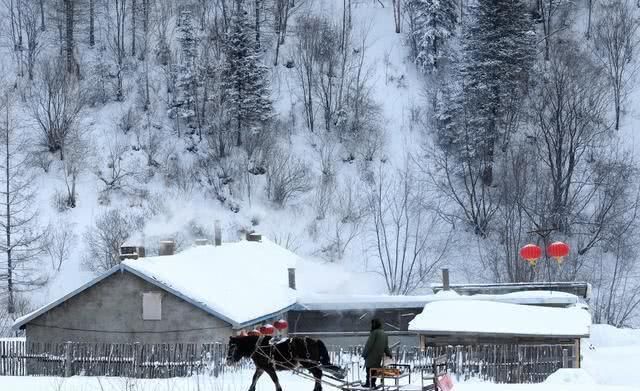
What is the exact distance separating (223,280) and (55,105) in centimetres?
3342

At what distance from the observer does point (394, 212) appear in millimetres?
57125

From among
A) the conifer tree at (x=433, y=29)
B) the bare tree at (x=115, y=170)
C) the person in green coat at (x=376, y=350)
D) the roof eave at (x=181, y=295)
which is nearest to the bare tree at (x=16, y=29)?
the bare tree at (x=115, y=170)

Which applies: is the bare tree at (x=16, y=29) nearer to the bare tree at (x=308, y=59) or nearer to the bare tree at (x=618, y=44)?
the bare tree at (x=308, y=59)

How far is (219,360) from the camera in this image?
2511cm

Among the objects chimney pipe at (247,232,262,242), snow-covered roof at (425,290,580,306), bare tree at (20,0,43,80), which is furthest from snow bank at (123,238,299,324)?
bare tree at (20,0,43,80)

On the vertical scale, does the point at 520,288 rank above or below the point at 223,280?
below

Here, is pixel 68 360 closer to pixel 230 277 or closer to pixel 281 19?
pixel 230 277

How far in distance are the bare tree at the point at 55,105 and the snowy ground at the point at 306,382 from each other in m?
37.9

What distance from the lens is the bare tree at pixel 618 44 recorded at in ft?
206

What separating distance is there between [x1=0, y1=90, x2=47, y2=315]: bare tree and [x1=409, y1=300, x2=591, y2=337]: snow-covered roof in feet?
89.6

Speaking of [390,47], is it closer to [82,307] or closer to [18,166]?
[18,166]

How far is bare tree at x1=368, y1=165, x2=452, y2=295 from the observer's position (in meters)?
52.1

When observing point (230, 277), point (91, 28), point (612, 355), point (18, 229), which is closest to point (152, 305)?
point (230, 277)

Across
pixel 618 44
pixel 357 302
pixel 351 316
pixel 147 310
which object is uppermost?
pixel 618 44
